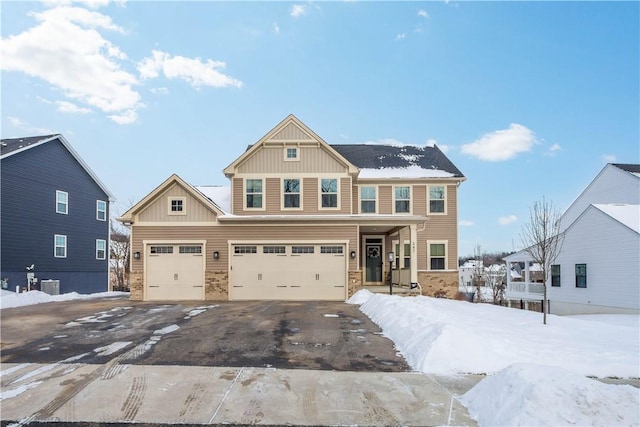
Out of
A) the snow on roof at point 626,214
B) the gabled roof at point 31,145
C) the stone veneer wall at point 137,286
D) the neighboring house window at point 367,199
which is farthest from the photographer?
the gabled roof at point 31,145

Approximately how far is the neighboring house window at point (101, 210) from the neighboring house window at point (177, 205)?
1230 centimetres

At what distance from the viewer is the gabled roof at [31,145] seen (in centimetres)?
2100

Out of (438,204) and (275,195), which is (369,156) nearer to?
(438,204)

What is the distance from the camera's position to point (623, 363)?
7.18m

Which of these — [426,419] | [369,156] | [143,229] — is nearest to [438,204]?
[369,156]

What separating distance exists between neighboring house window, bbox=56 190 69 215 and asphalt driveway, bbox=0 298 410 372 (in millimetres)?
11166

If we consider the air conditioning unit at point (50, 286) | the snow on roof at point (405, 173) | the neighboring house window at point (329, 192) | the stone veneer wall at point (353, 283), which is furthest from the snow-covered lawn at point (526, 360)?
the air conditioning unit at point (50, 286)

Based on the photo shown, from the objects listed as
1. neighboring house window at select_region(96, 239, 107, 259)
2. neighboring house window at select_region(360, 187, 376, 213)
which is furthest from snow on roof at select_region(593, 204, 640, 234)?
neighboring house window at select_region(96, 239, 107, 259)

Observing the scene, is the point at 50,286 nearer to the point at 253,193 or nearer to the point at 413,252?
the point at 253,193

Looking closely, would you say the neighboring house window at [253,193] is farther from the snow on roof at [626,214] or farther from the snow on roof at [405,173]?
the snow on roof at [626,214]

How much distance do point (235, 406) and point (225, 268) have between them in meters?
12.5

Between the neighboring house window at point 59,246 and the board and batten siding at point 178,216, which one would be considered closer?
the board and batten siding at point 178,216

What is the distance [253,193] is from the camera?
1895 centimetres

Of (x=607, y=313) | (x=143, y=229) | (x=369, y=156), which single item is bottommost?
(x=607, y=313)
